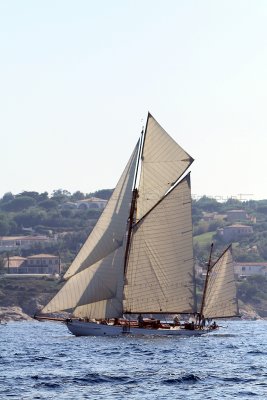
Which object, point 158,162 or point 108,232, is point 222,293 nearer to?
point 158,162

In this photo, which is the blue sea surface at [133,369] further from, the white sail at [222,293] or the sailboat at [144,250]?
the white sail at [222,293]

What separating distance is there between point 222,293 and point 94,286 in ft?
68.1

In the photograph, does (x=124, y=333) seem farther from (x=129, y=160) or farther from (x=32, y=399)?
(x=32, y=399)

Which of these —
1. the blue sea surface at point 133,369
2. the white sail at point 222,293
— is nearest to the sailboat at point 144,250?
the blue sea surface at point 133,369

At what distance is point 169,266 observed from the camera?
319 feet

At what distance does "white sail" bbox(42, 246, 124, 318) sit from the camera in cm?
9488

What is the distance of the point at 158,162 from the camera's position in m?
98.1

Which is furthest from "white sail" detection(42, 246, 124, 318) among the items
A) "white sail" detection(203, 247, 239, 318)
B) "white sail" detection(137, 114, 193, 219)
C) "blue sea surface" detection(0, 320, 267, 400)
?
"white sail" detection(203, 247, 239, 318)

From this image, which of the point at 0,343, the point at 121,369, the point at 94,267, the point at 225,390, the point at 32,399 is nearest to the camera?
the point at 32,399

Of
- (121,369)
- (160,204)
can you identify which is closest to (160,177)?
(160,204)

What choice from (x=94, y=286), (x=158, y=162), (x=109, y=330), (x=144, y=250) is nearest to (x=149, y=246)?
(x=144, y=250)

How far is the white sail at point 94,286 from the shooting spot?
94875 millimetres

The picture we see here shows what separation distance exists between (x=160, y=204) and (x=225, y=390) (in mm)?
39942

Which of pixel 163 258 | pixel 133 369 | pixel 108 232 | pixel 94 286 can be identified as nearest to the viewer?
pixel 133 369
